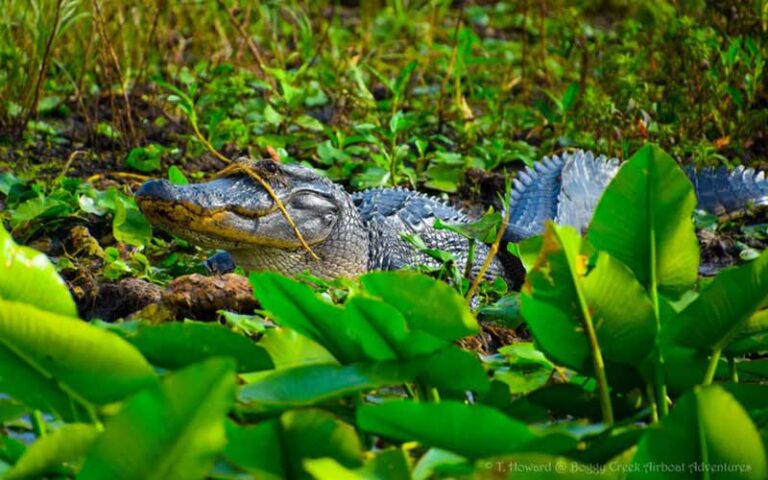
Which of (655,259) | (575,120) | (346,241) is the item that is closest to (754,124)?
(575,120)

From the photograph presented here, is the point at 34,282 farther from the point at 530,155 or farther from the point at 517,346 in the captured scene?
the point at 530,155

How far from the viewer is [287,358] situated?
309 centimetres

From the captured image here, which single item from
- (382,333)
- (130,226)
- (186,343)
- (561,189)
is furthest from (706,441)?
(561,189)


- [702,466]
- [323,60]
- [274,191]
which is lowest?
[323,60]

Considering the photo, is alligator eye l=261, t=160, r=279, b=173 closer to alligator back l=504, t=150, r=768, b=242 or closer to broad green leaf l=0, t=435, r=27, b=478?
alligator back l=504, t=150, r=768, b=242

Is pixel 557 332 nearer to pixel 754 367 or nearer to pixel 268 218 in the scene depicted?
pixel 754 367

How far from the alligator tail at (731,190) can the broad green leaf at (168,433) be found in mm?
4477

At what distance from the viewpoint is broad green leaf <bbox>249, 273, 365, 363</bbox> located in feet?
9.91

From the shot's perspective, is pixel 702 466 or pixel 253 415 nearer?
pixel 702 466

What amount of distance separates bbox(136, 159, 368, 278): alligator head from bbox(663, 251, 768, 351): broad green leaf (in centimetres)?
204

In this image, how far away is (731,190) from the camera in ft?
21.1

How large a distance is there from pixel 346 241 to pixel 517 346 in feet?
5.75

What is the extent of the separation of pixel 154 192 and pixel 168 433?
6.89 ft

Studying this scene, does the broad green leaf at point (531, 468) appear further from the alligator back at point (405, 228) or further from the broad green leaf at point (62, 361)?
the alligator back at point (405, 228)
